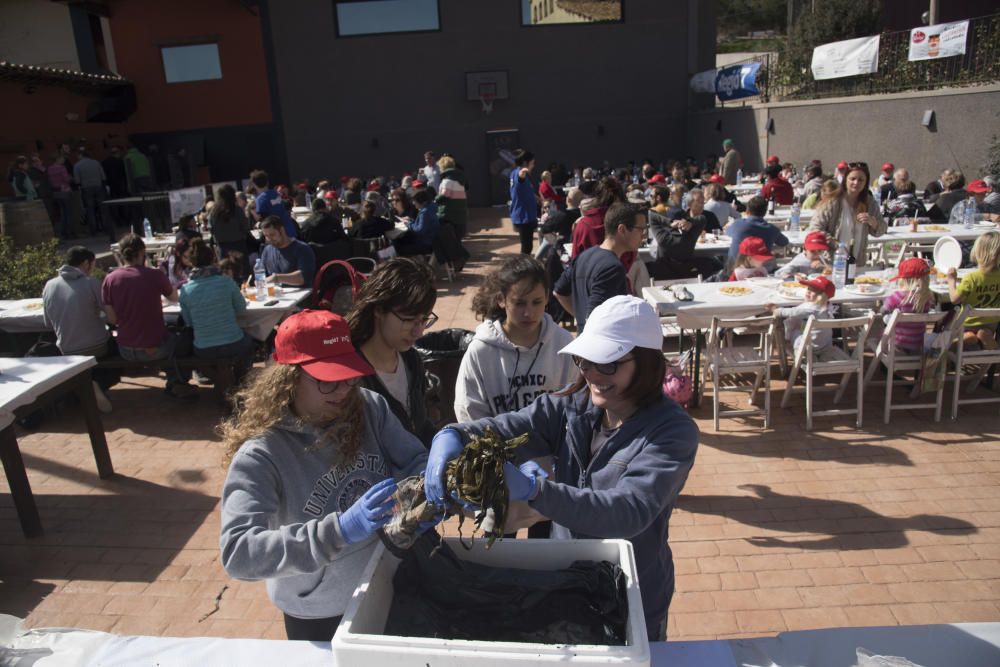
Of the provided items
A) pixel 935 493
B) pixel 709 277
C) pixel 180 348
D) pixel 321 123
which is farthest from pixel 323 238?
pixel 321 123

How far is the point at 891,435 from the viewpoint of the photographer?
16.8 ft

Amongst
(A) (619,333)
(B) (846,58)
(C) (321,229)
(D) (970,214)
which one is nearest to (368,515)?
(A) (619,333)

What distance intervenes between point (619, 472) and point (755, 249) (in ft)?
17.1

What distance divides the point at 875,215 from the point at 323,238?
6567mm

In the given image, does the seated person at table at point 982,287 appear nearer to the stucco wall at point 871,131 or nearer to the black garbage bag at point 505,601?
the black garbage bag at point 505,601

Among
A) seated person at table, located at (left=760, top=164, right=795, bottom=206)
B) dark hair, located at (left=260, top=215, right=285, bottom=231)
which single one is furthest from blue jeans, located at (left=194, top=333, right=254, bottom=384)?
seated person at table, located at (left=760, top=164, right=795, bottom=206)

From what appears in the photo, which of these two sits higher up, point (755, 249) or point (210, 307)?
point (755, 249)

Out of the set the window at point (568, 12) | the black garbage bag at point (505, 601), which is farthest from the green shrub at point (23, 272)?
the window at point (568, 12)

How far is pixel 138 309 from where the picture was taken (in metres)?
5.94

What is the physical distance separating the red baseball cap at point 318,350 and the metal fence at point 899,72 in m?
13.5

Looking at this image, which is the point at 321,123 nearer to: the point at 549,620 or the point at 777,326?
the point at 777,326

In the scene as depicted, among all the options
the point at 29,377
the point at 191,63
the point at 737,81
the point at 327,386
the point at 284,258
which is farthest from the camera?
the point at 191,63

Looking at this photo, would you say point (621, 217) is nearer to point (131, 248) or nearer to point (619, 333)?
point (619, 333)

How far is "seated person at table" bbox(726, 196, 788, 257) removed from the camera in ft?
23.3
